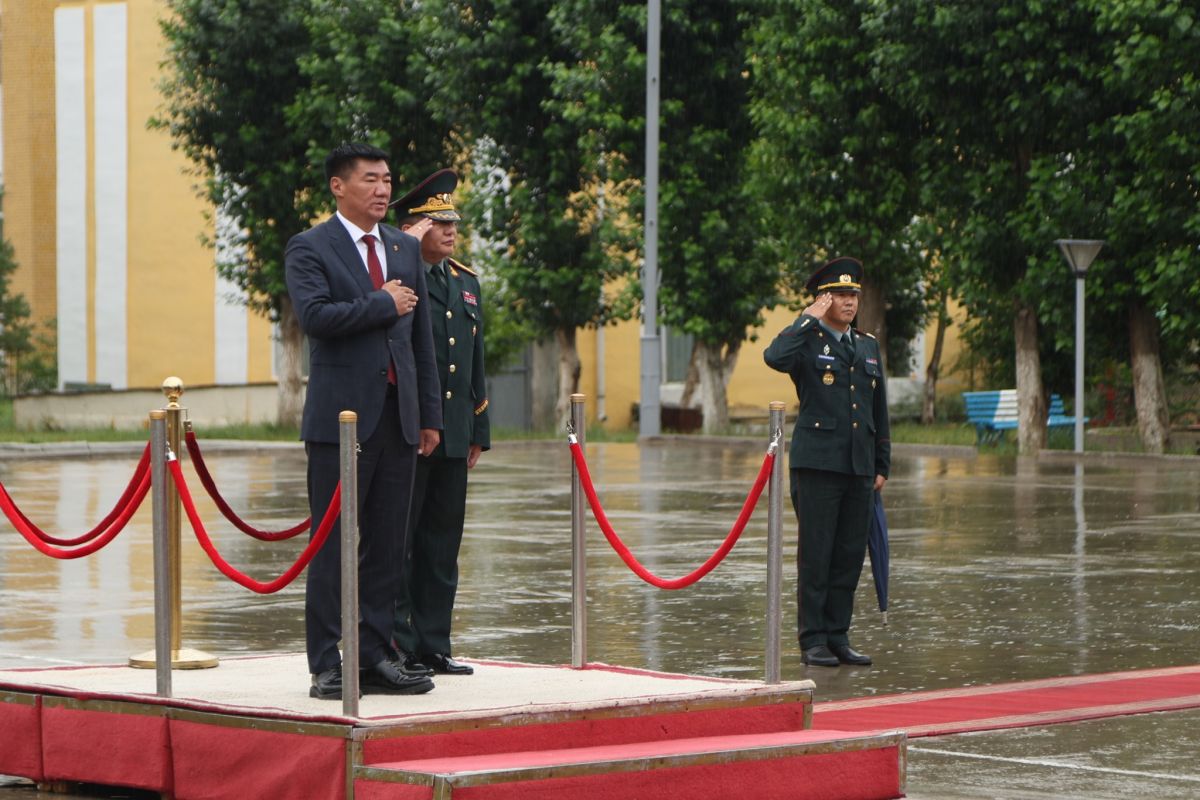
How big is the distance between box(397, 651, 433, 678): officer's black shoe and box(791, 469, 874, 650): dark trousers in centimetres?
293

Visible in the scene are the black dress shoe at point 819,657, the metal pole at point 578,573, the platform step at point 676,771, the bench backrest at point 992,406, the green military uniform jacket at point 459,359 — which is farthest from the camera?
the bench backrest at point 992,406

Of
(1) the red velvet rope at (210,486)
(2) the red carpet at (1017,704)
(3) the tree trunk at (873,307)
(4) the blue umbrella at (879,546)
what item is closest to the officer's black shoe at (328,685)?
(1) the red velvet rope at (210,486)

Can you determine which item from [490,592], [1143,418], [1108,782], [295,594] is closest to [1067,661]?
[1108,782]

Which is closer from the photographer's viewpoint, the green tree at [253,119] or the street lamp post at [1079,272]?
the street lamp post at [1079,272]

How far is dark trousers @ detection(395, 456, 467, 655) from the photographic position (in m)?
8.64

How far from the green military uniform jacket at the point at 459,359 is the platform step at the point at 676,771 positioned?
70.6 inches

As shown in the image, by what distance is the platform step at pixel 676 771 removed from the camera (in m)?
6.48

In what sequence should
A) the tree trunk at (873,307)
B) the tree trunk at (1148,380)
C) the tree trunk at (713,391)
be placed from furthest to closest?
the tree trunk at (713,391), the tree trunk at (873,307), the tree trunk at (1148,380)

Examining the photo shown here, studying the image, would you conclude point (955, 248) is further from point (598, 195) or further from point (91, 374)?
point (91, 374)

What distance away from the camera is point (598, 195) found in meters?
43.4

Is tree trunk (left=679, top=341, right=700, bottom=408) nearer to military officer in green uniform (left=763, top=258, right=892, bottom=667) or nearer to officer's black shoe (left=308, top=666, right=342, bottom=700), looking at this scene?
military officer in green uniform (left=763, top=258, right=892, bottom=667)

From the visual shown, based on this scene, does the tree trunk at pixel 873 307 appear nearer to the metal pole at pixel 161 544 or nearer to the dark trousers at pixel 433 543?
the dark trousers at pixel 433 543

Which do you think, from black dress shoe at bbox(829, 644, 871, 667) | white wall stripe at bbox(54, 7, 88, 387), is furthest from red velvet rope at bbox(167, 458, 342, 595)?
white wall stripe at bbox(54, 7, 88, 387)

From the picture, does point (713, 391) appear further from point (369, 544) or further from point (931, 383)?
point (369, 544)
